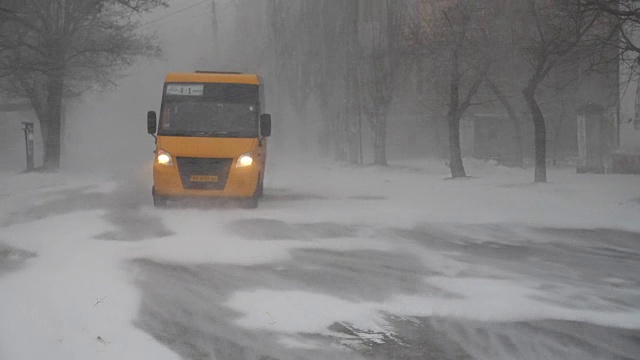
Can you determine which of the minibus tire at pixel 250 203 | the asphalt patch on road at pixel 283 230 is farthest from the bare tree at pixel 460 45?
the asphalt patch on road at pixel 283 230

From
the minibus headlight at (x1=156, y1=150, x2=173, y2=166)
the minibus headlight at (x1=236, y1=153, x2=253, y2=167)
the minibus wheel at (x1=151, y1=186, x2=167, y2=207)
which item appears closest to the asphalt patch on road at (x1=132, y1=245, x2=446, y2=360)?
the minibus headlight at (x1=236, y1=153, x2=253, y2=167)

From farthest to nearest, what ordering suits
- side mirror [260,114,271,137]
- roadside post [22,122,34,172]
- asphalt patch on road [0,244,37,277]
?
roadside post [22,122,34,172], side mirror [260,114,271,137], asphalt patch on road [0,244,37,277]

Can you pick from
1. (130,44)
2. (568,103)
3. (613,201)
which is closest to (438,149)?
(568,103)

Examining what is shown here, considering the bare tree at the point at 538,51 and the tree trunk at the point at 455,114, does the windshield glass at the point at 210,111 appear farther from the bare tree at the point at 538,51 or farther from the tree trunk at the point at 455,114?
the tree trunk at the point at 455,114

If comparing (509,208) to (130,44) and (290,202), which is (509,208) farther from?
(130,44)

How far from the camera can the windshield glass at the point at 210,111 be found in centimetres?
1708

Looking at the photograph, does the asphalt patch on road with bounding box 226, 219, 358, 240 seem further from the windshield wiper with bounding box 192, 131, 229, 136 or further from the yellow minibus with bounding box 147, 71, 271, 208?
the windshield wiper with bounding box 192, 131, 229, 136

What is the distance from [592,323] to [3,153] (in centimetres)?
5746

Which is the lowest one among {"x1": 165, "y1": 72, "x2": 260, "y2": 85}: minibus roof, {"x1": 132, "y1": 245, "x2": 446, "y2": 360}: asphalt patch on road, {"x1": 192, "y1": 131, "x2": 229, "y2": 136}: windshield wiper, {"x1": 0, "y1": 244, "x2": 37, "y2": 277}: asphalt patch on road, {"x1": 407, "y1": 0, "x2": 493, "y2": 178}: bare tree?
{"x1": 132, "y1": 245, "x2": 446, "y2": 360}: asphalt patch on road

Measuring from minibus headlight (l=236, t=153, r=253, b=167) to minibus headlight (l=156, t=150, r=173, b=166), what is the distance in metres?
1.33

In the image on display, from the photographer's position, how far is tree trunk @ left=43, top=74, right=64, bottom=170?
34781 millimetres

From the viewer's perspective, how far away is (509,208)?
56.6ft

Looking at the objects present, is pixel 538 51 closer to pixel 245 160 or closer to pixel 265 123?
pixel 265 123

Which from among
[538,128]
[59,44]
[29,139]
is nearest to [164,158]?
[538,128]
